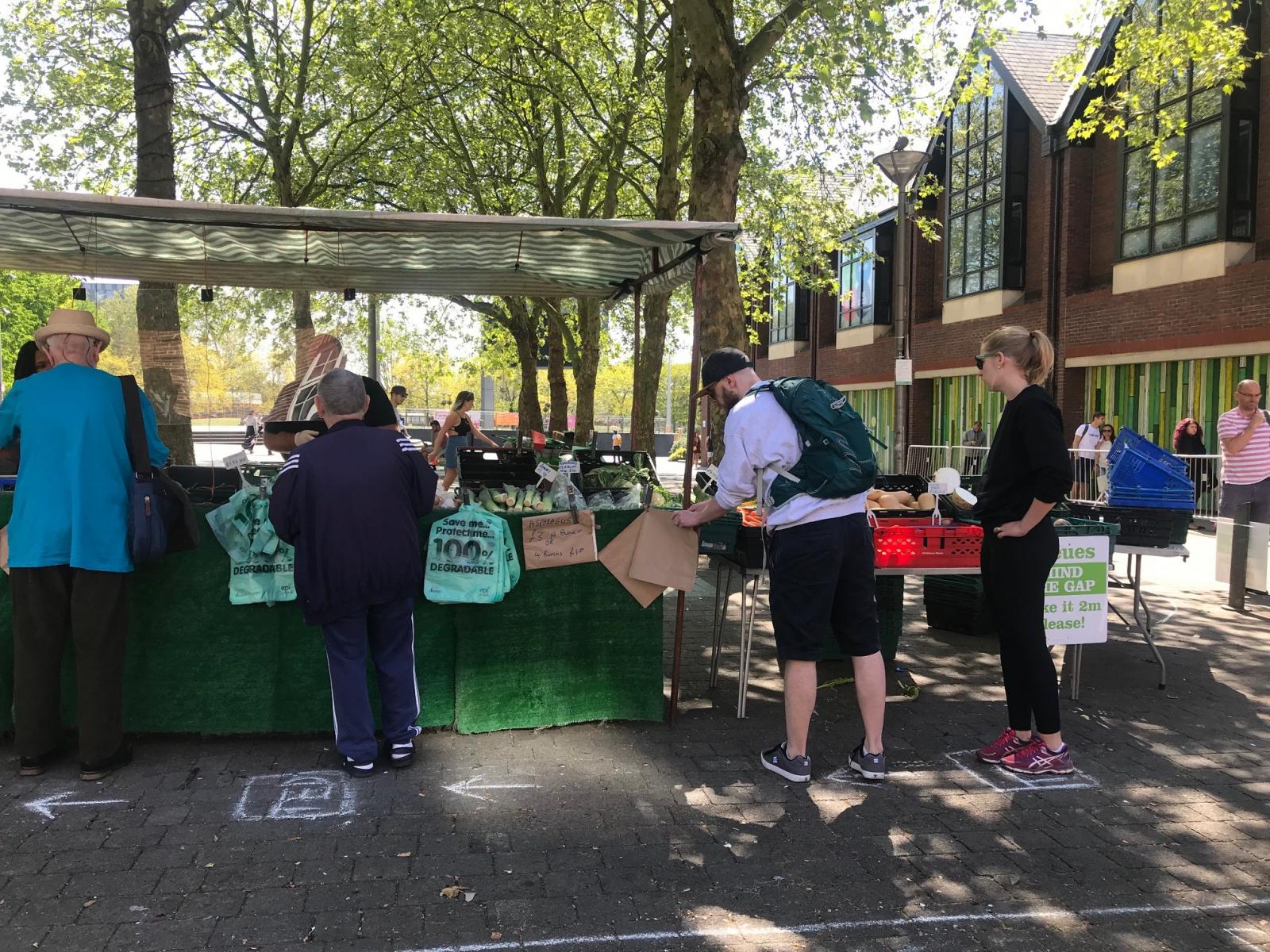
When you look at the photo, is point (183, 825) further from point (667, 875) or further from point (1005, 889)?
point (1005, 889)

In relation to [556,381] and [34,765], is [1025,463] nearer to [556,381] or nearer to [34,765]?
[34,765]

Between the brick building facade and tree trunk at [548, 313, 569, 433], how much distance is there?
8915mm

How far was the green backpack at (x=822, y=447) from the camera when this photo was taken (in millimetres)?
4141

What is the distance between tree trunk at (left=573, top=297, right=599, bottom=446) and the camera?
64.3ft

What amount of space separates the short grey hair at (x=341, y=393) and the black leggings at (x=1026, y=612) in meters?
2.93

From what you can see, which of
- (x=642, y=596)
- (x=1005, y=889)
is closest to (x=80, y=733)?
(x=642, y=596)

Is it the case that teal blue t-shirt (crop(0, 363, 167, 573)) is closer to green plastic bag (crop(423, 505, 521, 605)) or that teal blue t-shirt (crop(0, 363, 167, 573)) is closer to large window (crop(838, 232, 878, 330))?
green plastic bag (crop(423, 505, 521, 605))

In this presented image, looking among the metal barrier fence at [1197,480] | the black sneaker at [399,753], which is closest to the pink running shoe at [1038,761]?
the black sneaker at [399,753]

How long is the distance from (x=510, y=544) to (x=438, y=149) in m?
16.3

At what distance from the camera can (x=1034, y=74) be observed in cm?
2272

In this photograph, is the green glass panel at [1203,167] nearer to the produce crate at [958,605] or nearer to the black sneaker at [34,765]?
the produce crate at [958,605]

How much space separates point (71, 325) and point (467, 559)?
2.00 m

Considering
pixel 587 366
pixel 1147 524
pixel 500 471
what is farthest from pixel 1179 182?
pixel 500 471

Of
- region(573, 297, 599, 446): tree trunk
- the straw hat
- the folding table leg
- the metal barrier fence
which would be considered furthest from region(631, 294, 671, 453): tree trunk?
the straw hat
